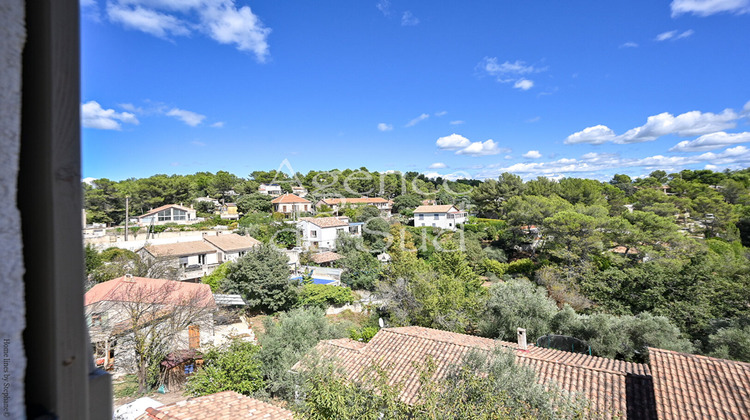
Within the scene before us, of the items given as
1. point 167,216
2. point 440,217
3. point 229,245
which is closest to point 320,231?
point 229,245

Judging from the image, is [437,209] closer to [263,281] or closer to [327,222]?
[327,222]

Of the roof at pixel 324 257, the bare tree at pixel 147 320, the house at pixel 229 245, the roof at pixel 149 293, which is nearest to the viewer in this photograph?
the bare tree at pixel 147 320

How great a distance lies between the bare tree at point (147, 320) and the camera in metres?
11.3

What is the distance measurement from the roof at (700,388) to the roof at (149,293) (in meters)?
14.1

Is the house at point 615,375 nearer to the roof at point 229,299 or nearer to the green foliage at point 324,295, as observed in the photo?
the green foliage at point 324,295

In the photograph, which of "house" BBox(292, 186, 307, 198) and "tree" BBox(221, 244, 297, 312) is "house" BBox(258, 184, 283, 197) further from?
"tree" BBox(221, 244, 297, 312)

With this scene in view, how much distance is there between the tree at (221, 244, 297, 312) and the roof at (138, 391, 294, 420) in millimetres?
10714

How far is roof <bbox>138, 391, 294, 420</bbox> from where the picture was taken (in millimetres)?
7121

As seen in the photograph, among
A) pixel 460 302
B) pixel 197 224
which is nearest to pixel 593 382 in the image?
pixel 460 302

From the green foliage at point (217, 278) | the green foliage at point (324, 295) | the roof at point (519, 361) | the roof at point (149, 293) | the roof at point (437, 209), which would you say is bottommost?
the green foliage at point (324, 295)

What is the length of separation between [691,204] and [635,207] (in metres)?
4.22

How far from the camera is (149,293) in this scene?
13.2 m

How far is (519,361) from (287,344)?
6.95 metres

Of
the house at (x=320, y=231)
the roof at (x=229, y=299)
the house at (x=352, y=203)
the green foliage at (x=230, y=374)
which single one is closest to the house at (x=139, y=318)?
the green foliage at (x=230, y=374)
